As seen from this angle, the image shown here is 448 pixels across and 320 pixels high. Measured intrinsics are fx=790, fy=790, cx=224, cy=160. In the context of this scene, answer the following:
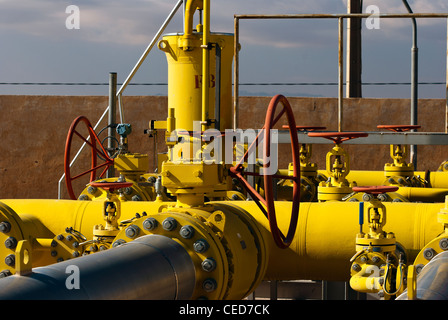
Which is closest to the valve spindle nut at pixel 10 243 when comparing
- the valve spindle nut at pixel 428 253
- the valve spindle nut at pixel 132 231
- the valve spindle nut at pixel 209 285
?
the valve spindle nut at pixel 132 231

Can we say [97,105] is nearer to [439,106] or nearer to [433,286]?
[439,106]

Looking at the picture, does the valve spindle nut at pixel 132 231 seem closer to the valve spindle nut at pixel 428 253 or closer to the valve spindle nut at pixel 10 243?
the valve spindle nut at pixel 10 243

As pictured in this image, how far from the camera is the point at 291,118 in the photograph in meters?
4.87

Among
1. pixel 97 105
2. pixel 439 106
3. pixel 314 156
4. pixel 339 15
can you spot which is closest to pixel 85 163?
pixel 97 105

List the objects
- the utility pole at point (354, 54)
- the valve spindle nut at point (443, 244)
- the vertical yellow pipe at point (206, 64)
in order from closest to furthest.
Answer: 1. the valve spindle nut at point (443, 244)
2. the vertical yellow pipe at point (206, 64)
3. the utility pole at point (354, 54)

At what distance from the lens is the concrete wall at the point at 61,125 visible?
45.0 ft

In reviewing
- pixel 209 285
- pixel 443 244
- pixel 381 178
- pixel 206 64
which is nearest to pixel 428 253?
pixel 443 244

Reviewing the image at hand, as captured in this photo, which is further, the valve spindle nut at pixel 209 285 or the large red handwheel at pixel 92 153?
the large red handwheel at pixel 92 153

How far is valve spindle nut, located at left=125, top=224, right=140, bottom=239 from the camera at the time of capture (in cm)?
461

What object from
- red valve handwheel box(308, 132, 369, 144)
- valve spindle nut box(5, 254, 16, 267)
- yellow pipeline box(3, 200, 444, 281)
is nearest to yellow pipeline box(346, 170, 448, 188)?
red valve handwheel box(308, 132, 369, 144)

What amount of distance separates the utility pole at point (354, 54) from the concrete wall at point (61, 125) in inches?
40.4

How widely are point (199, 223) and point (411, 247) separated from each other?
190 centimetres

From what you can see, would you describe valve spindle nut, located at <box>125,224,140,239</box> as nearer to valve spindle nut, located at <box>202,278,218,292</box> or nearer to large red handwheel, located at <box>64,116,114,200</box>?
valve spindle nut, located at <box>202,278,218,292</box>

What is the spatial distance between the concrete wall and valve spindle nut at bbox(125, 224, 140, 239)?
9.14 meters
